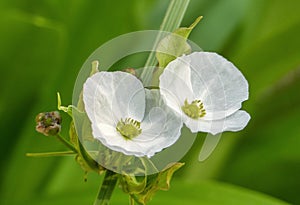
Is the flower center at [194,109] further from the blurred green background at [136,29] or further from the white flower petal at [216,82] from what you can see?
the blurred green background at [136,29]

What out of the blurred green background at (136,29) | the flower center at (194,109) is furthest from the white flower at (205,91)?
the blurred green background at (136,29)

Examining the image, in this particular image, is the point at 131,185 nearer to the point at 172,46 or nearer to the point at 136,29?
the point at 172,46

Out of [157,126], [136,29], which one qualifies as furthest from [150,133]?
[136,29]

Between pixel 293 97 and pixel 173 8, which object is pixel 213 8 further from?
pixel 173 8

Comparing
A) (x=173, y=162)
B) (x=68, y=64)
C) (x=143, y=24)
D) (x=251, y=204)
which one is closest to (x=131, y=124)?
(x=173, y=162)

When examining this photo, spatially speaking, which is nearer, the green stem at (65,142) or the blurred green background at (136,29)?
the green stem at (65,142)
